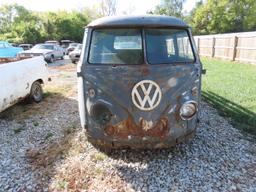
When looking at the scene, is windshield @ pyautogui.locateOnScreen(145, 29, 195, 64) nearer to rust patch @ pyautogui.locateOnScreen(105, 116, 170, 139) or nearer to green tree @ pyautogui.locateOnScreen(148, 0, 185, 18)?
rust patch @ pyautogui.locateOnScreen(105, 116, 170, 139)

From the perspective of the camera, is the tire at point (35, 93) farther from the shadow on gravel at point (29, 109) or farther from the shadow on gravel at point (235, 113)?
the shadow on gravel at point (235, 113)

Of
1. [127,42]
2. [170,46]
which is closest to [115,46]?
[127,42]

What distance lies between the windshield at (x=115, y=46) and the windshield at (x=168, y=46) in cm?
16

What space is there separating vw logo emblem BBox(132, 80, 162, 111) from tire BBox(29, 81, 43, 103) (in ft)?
15.3

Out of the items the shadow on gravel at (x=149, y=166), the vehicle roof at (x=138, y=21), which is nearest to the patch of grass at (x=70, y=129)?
the shadow on gravel at (x=149, y=166)

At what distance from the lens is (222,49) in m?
18.8

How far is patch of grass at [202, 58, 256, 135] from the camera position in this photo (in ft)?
19.1

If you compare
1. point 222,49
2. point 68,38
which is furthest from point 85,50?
point 68,38

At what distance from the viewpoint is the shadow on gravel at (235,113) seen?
5.49 metres

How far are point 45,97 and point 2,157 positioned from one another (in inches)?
164

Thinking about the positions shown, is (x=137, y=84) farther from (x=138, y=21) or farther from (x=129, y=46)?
(x=138, y=21)

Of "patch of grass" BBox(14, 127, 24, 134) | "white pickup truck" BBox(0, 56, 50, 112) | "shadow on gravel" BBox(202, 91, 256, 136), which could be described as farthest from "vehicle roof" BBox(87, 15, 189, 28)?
"white pickup truck" BBox(0, 56, 50, 112)

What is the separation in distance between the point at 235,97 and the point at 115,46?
480 centimetres

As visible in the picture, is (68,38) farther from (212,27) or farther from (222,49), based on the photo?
(222,49)
